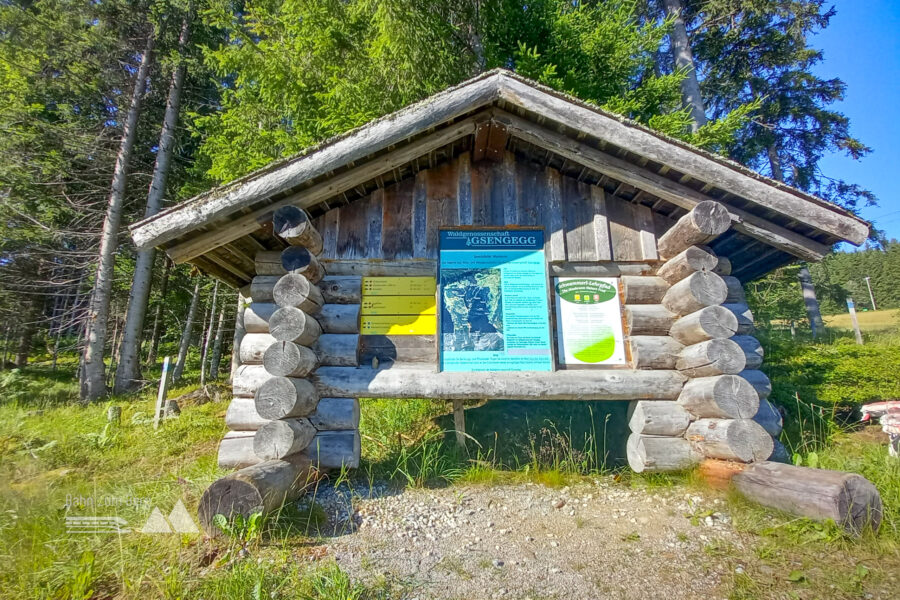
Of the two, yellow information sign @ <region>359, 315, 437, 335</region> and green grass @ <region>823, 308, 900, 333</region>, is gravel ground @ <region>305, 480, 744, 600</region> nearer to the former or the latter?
yellow information sign @ <region>359, 315, 437, 335</region>

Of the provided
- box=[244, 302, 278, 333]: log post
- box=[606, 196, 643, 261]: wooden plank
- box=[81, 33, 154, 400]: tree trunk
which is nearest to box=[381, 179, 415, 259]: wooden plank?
box=[244, 302, 278, 333]: log post

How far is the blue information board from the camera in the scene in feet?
16.8

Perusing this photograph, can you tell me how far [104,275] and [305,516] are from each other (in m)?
12.0

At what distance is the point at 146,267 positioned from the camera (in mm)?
12523

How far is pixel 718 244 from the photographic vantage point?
582 cm

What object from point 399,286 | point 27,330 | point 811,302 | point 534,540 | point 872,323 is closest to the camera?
point 534,540

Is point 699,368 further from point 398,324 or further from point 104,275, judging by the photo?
point 104,275

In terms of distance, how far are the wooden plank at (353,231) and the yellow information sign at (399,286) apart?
0.42m

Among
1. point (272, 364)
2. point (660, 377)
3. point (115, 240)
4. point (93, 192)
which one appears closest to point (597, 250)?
point (660, 377)

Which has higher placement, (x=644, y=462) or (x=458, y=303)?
(x=458, y=303)

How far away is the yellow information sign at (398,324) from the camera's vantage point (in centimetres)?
528

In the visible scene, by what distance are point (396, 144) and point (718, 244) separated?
486 centimetres

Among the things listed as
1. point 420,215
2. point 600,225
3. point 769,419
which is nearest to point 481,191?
point 420,215

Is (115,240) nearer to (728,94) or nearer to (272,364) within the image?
(272,364)
